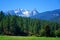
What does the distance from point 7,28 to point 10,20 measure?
24.9 feet

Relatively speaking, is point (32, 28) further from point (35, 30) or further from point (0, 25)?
point (0, 25)

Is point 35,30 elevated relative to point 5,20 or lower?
lower

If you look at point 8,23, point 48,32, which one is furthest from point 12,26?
point 48,32

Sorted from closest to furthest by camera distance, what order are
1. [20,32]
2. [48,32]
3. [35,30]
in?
[48,32]
[20,32]
[35,30]

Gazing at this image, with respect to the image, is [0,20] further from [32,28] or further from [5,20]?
[32,28]

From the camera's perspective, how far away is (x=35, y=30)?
12569cm

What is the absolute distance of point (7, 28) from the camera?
107625 mm

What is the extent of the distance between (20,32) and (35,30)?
730 inches

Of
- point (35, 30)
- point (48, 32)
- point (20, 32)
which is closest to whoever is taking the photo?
point (48, 32)

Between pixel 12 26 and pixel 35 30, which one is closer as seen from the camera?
pixel 12 26

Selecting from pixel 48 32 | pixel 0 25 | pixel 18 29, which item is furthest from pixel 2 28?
pixel 48 32

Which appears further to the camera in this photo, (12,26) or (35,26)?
(35,26)

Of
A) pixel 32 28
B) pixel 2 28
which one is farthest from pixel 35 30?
pixel 2 28

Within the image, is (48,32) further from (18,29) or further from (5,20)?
(5,20)
